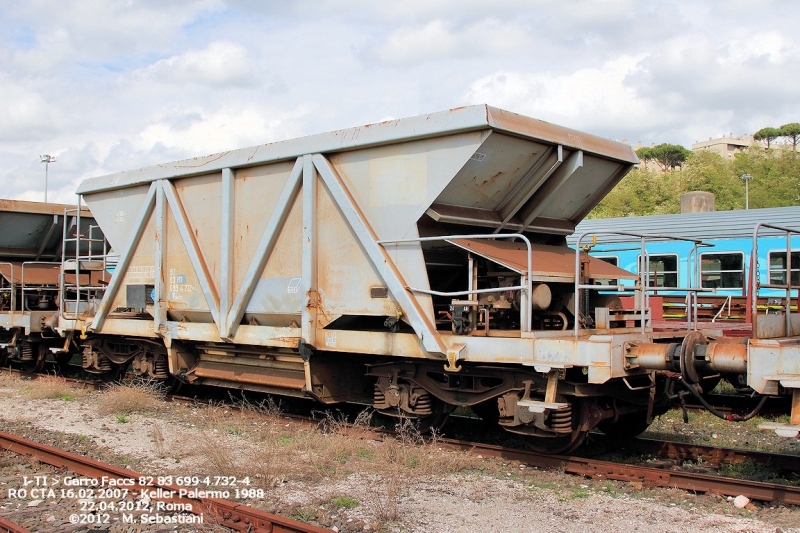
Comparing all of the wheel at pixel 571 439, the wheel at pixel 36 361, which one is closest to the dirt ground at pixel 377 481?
the wheel at pixel 571 439

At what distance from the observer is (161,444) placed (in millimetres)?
7988

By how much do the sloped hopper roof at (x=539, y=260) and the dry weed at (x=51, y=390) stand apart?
7.71m

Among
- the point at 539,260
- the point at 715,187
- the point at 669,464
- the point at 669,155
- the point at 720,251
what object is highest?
the point at 669,155

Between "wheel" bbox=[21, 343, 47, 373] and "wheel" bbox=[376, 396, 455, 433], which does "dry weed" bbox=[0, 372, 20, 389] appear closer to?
"wheel" bbox=[21, 343, 47, 373]

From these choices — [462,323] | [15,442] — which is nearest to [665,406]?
[462,323]

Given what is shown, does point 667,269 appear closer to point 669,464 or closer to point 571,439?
point 669,464

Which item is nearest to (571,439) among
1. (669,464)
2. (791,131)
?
(669,464)

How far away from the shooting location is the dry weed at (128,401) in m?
10.2

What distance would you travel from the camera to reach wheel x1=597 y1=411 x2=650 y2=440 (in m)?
8.16

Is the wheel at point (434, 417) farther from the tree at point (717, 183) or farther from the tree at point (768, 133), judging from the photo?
→ the tree at point (768, 133)

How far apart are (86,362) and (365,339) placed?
6966mm

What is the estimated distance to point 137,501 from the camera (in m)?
5.95

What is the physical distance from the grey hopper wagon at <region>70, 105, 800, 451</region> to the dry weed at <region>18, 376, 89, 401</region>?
7.30 ft

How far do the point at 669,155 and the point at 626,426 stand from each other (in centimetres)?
11377
